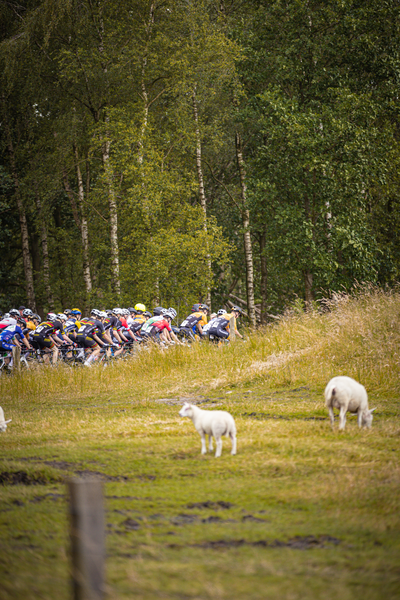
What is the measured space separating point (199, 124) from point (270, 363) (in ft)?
68.0

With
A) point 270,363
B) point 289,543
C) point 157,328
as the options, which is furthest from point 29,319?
point 289,543

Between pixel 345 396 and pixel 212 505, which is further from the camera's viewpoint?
pixel 345 396

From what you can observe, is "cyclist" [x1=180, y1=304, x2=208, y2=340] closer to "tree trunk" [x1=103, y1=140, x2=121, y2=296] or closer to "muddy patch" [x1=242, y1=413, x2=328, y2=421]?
"tree trunk" [x1=103, y1=140, x2=121, y2=296]

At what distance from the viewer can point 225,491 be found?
20.0 ft

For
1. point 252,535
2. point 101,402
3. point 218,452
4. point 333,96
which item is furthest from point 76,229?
point 252,535

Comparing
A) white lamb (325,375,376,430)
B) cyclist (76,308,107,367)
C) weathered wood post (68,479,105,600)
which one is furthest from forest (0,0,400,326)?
weathered wood post (68,479,105,600)

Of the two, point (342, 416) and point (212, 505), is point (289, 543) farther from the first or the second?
point (342, 416)

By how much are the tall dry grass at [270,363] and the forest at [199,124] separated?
11.0 m

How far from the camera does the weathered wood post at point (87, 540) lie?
3.04 metres

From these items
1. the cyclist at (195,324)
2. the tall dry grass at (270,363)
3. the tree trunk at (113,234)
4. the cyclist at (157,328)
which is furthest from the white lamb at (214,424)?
the tree trunk at (113,234)

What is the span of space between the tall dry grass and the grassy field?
0.28ft

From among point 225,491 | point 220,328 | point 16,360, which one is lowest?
point 225,491

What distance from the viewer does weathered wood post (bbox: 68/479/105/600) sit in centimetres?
304

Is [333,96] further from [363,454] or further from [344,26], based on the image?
[363,454]
